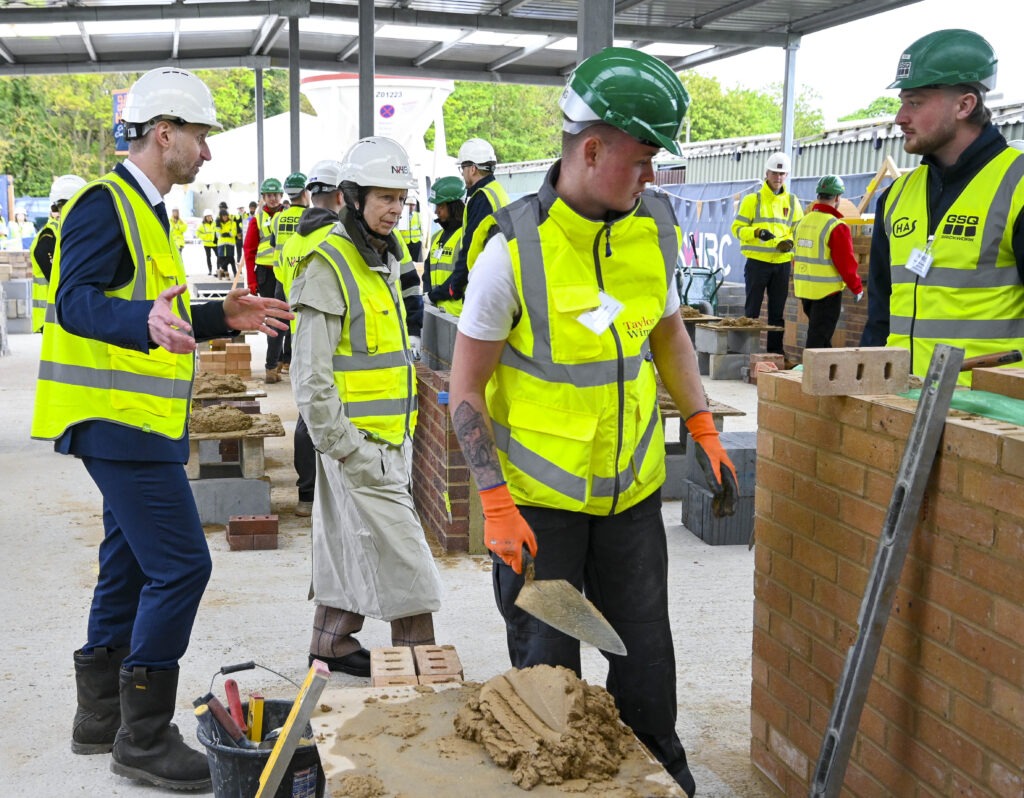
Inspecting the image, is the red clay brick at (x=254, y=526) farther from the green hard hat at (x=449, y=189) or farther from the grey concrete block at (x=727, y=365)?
the grey concrete block at (x=727, y=365)

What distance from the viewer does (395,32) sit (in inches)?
691

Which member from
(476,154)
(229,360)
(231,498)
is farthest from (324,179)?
(229,360)

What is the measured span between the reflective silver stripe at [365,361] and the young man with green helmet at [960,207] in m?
1.96

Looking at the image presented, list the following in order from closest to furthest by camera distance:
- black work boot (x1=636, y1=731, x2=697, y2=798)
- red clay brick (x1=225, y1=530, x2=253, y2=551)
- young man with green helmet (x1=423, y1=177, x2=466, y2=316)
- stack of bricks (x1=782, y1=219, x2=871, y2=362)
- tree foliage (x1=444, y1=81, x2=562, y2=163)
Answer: black work boot (x1=636, y1=731, x2=697, y2=798), red clay brick (x1=225, y1=530, x2=253, y2=551), young man with green helmet (x1=423, y1=177, x2=466, y2=316), stack of bricks (x1=782, y1=219, x2=871, y2=362), tree foliage (x1=444, y1=81, x2=562, y2=163)

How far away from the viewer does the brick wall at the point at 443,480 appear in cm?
636

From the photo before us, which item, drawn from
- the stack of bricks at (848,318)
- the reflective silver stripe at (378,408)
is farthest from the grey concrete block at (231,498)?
the stack of bricks at (848,318)

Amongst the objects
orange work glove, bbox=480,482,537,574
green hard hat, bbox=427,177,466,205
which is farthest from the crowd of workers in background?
green hard hat, bbox=427,177,466,205

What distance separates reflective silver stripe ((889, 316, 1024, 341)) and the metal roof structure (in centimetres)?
884

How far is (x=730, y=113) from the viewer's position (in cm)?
7619

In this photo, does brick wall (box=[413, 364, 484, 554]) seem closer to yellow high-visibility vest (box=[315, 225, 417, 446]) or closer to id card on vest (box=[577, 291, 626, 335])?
yellow high-visibility vest (box=[315, 225, 417, 446])

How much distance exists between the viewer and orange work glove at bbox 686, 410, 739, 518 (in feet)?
10.7

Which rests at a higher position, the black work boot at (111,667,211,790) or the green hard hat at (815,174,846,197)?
the green hard hat at (815,174,846,197)

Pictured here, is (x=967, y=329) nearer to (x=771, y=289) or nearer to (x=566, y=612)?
(x=566, y=612)

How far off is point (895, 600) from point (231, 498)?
16.6 feet
